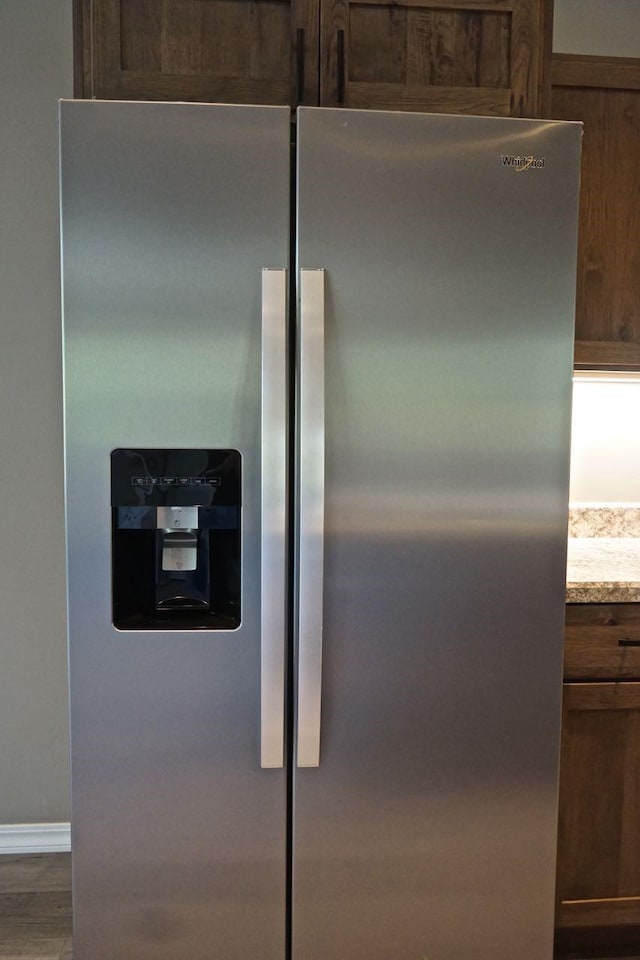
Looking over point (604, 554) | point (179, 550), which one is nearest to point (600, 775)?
point (604, 554)

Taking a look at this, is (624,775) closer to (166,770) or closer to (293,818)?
(293,818)

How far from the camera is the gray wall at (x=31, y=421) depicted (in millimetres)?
2123

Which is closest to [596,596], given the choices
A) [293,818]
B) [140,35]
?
[293,818]

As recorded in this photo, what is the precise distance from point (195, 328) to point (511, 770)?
1095mm

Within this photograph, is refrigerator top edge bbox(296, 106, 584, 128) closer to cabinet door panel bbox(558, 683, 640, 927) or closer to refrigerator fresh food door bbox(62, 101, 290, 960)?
refrigerator fresh food door bbox(62, 101, 290, 960)

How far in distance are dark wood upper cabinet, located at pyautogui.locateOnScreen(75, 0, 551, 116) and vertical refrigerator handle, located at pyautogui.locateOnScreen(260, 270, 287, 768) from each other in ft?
1.56

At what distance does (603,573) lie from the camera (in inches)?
67.4

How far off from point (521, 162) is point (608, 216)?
597 millimetres

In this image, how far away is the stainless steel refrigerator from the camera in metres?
1.32

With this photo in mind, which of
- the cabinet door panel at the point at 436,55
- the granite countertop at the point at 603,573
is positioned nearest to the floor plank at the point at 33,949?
the granite countertop at the point at 603,573

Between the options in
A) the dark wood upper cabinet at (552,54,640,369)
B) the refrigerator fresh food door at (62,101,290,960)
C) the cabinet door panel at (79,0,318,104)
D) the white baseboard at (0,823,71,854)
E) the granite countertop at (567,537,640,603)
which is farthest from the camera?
the white baseboard at (0,823,71,854)

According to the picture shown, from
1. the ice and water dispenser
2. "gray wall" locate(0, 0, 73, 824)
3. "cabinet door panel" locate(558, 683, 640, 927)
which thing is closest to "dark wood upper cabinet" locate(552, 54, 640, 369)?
"cabinet door panel" locate(558, 683, 640, 927)

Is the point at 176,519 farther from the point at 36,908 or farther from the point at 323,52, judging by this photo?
the point at 36,908

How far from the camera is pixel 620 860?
1680 mm
